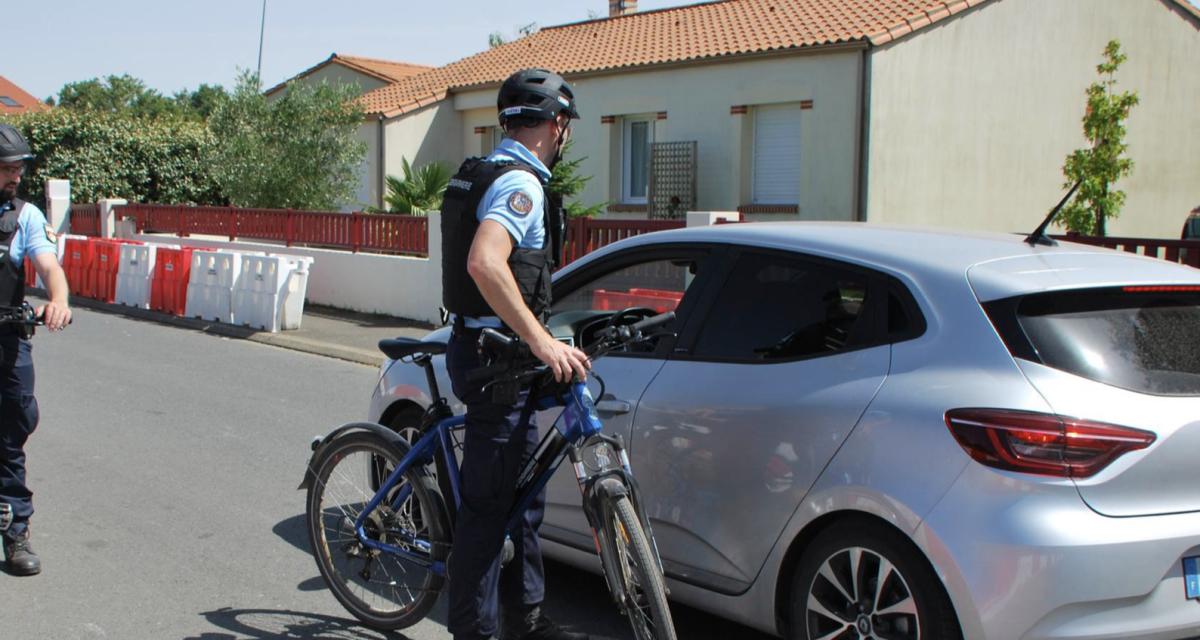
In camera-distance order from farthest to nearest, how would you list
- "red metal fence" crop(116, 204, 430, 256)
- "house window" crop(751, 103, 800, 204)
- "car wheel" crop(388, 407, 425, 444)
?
1. "house window" crop(751, 103, 800, 204)
2. "red metal fence" crop(116, 204, 430, 256)
3. "car wheel" crop(388, 407, 425, 444)

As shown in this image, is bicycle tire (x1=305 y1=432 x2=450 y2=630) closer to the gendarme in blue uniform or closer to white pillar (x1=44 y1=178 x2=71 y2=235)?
the gendarme in blue uniform

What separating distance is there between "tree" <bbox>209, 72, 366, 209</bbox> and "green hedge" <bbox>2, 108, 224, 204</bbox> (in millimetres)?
7170

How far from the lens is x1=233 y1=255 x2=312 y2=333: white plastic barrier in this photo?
1394cm

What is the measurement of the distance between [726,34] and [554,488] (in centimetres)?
1792

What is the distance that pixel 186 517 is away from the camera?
5.96m

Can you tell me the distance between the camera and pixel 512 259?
357 centimetres

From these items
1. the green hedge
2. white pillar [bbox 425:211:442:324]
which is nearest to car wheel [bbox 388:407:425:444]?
white pillar [bbox 425:211:442:324]

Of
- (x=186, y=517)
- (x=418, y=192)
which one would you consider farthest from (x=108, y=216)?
(x=186, y=517)

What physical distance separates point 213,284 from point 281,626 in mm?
11151

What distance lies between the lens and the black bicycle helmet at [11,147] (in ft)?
15.8

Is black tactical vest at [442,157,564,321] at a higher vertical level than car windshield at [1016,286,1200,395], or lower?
higher

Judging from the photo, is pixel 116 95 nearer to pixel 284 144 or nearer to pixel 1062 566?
pixel 284 144

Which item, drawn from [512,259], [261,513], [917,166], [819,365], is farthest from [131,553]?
[917,166]

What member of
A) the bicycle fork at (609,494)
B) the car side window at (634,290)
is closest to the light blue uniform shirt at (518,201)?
the bicycle fork at (609,494)
